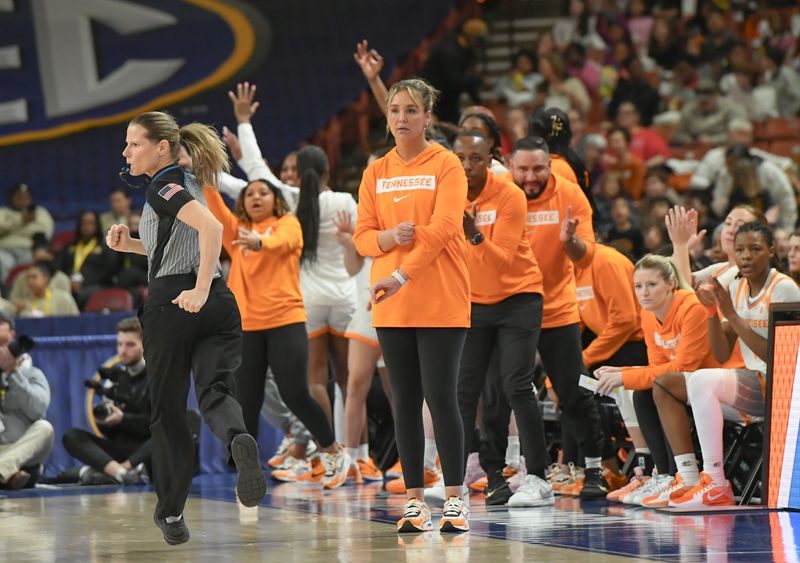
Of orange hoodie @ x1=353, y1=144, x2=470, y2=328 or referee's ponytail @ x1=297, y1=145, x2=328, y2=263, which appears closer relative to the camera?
orange hoodie @ x1=353, y1=144, x2=470, y2=328

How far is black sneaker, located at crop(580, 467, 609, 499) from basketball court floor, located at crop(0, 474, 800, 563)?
0.19m

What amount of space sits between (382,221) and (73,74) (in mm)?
10998

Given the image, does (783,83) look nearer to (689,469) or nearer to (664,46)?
(664,46)

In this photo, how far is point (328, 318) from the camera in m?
7.87

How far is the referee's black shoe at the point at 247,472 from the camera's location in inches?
178

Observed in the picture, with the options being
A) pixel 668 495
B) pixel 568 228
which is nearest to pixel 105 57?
pixel 568 228

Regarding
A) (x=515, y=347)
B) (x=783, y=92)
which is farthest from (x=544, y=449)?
(x=783, y=92)

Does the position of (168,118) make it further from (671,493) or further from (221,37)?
(221,37)

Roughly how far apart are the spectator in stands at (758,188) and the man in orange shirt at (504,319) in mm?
5813

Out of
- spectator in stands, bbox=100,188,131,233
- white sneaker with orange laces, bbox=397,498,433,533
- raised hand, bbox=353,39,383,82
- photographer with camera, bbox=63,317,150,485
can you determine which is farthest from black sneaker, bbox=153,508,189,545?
spectator in stands, bbox=100,188,131,233

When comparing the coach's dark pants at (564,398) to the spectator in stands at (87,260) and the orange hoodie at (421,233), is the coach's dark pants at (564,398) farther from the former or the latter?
the spectator in stands at (87,260)

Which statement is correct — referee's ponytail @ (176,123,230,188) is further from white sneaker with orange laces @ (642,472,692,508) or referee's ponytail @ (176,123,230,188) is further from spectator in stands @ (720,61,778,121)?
spectator in stands @ (720,61,778,121)

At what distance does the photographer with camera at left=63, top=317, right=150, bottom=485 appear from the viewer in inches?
327

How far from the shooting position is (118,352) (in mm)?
8758
